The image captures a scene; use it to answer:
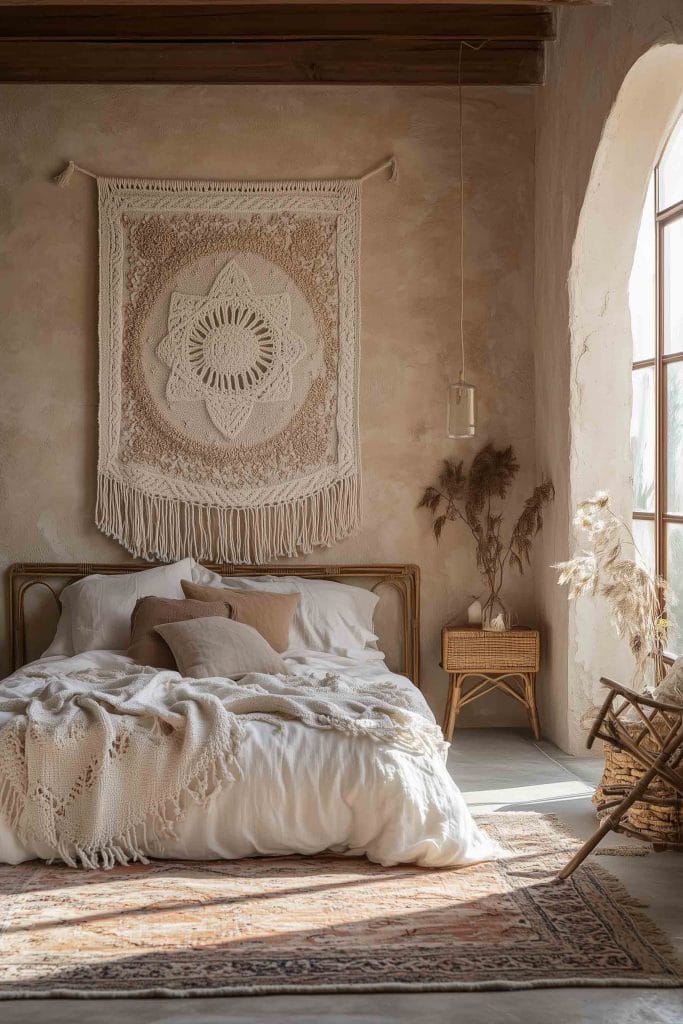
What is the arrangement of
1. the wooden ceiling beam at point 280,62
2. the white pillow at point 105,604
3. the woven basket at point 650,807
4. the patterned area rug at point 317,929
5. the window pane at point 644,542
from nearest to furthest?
the patterned area rug at point 317,929
the woven basket at point 650,807
the window pane at point 644,542
the white pillow at point 105,604
the wooden ceiling beam at point 280,62

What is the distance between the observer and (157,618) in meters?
4.79

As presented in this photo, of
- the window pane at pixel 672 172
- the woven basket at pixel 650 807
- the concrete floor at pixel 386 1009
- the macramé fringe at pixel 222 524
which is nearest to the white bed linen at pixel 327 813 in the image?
the woven basket at pixel 650 807

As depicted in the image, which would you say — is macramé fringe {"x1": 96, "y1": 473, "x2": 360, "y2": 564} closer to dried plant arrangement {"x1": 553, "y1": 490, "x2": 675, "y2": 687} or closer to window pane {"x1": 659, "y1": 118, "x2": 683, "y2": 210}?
dried plant arrangement {"x1": 553, "y1": 490, "x2": 675, "y2": 687}

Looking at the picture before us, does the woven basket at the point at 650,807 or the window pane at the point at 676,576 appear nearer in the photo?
the woven basket at the point at 650,807

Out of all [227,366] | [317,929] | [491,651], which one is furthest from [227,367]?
[317,929]

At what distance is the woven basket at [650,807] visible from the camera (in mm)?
3734

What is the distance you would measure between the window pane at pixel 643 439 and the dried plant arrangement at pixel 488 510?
19.5 inches

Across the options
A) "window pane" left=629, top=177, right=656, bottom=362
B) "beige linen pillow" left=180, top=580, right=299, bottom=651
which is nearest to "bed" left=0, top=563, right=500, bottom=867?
"beige linen pillow" left=180, top=580, right=299, bottom=651

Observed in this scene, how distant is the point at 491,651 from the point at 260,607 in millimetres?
1118

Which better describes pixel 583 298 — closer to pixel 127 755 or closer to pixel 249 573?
pixel 249 573

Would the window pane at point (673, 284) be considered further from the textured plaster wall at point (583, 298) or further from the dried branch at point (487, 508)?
the dried branch at point (487, 508)

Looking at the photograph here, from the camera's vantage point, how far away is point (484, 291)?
18.9 ft

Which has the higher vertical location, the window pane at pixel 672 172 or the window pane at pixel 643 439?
the window pane at pixel 672 172

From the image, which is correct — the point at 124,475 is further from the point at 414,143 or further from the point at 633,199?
the point at 633,199
